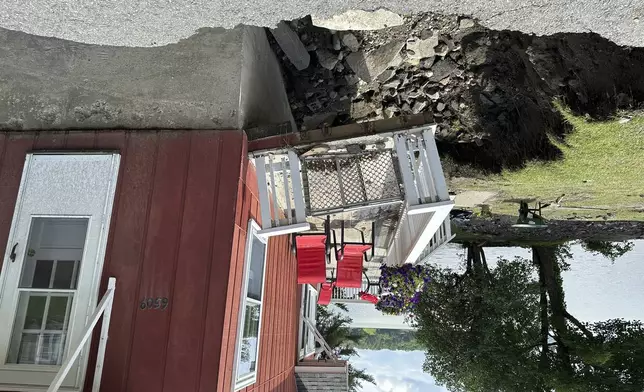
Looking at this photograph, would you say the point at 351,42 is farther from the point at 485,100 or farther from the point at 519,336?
the point at 519,336

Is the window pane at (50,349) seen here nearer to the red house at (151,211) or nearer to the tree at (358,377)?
the red house at (151,211)

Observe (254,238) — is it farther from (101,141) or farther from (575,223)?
(575,223)

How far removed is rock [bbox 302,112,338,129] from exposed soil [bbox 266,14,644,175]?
16 millimetres

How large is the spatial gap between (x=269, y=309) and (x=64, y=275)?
106 inches

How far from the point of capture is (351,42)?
19.1 feet

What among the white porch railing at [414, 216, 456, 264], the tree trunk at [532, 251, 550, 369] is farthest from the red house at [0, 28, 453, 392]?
the tree trunk at [532, 251, 550, 369]

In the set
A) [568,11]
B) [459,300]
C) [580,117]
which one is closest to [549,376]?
[459,300]

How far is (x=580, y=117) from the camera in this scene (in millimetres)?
4770

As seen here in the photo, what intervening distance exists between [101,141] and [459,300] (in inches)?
408

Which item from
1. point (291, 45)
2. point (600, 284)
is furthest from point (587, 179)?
point (600, 284)

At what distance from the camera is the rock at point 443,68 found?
6031 mm

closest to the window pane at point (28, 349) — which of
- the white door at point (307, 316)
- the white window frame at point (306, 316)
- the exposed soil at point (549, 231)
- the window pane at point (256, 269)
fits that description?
the window pane at point (256, 269)

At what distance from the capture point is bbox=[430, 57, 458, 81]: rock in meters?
6.03

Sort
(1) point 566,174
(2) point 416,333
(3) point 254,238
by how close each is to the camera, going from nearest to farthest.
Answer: (3) point 254,238 < (1) point 566,174 < (2) point 416,333
